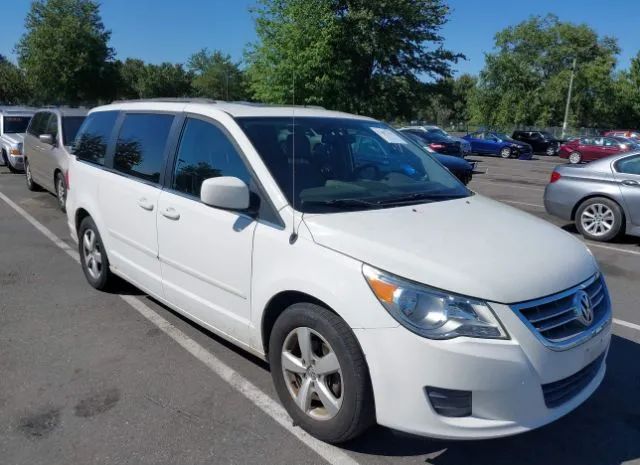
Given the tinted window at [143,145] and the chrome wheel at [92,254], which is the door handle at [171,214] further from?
the chrome wheel at [92,254]

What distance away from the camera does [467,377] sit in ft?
7.88

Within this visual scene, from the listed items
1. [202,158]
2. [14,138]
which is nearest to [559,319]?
[202,158]

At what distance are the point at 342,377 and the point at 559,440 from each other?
53.6 inches

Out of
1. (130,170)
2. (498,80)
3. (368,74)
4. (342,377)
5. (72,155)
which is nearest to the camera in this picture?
(342,377)

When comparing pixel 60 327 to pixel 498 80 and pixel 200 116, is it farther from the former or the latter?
pixel 498 80

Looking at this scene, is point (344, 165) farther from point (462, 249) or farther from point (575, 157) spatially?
point (575, 157)

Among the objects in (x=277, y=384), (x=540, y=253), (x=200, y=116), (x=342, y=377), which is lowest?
(x=277, y=384)

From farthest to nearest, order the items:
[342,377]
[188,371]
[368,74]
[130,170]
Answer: [368,74] < [130,170] < [188,371] < [342,377]

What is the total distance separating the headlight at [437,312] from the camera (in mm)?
2439

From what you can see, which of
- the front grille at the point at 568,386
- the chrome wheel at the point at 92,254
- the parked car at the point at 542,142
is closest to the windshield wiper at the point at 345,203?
the front grille at the point at 568,386

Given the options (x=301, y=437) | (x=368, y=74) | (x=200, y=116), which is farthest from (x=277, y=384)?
(x=368, y=74)

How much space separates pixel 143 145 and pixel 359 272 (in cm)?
254

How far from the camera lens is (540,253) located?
2.88m

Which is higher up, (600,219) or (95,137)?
(95,137)
